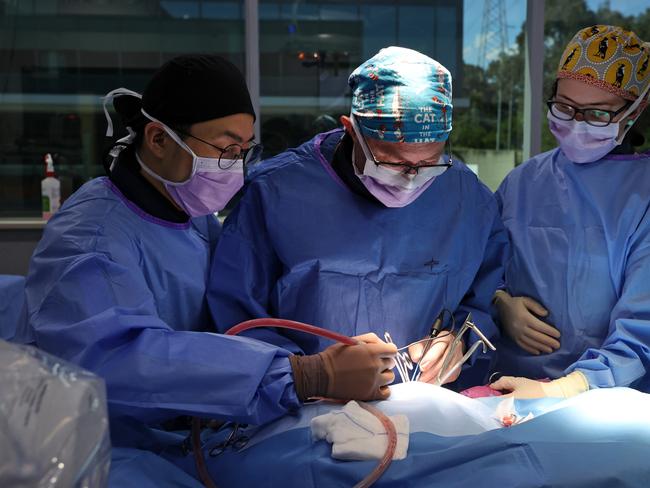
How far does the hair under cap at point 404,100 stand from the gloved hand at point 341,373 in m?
0.51

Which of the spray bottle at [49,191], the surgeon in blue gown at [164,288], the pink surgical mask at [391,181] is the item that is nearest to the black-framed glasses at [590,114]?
the pink surgical mask at [391,181]

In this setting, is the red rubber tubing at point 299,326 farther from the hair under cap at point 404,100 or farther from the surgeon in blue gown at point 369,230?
the hair under cap at point 404,100

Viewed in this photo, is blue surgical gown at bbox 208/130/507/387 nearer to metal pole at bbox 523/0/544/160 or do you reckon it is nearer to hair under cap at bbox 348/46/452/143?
hair under cap at bbox 348/46/452/143

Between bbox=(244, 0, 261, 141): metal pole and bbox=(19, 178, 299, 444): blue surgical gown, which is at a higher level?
bbox=(244, 0, 261, 141): metal pole

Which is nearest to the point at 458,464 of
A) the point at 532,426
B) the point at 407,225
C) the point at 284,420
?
the point at 532,426

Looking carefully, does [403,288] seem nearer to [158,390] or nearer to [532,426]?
[532,426]

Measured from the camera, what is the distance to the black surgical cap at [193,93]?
157cm

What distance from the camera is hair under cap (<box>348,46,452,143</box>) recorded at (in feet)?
5.17

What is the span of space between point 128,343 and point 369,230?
70cm

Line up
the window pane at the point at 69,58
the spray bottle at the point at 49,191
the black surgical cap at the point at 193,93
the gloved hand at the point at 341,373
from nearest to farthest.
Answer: the gloved hand at the point at 341,373 < the black surgical cap at the point at 193,93 < the spray bottle at the point at 49,191 < the window pane at the point at 69,58

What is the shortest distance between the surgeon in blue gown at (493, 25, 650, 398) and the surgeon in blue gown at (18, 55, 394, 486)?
0.64 meters

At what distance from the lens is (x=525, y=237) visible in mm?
1955

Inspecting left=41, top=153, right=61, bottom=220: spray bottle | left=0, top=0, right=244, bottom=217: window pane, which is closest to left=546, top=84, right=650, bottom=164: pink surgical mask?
left=0, top=0, right=244, bottom=217: window pane

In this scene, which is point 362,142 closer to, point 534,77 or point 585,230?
point 585,230
